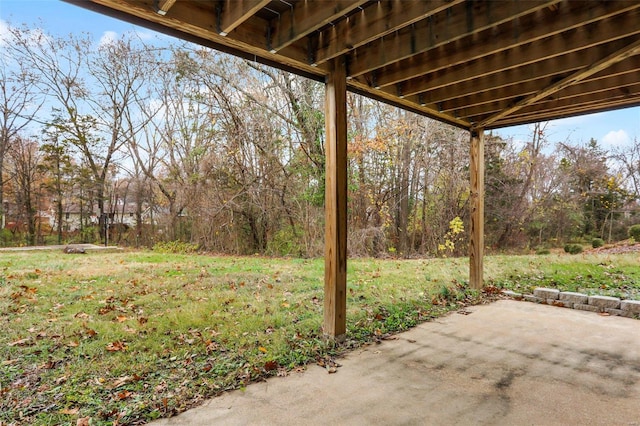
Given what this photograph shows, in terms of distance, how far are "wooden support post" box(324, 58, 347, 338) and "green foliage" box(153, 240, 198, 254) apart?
264 inches

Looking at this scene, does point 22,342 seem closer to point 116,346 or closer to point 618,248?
point 116,346

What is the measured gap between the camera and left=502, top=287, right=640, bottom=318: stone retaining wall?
11.9ft

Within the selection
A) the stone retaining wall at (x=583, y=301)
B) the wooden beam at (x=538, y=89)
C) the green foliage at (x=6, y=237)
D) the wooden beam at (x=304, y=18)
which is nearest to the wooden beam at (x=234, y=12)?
the wooden beam at (x=304, y=18)

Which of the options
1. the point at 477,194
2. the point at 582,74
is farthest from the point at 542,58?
the point at 477,194

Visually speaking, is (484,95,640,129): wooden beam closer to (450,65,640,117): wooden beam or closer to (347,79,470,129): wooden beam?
(450,65,640,117): wooden beam

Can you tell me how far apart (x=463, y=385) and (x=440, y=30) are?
2.33 metres

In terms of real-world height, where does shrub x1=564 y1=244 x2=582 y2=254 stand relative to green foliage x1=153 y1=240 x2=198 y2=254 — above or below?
below

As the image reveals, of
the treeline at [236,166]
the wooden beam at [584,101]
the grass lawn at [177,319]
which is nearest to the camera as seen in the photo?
the grass lawn at [177,319]

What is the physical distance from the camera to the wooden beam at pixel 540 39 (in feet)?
6.78

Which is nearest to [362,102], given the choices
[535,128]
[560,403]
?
[535,128]

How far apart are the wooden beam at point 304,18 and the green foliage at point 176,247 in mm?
7169

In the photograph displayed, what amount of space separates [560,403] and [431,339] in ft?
3.52

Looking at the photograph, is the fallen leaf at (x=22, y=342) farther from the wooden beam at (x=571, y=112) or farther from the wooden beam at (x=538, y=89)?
the wooden beam at (x=571, y=112)

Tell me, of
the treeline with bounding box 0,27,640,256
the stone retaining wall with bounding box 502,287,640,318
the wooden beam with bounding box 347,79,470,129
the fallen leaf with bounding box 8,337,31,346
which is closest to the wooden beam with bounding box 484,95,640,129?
the wooden beam with bounding box 347,79,470,129
